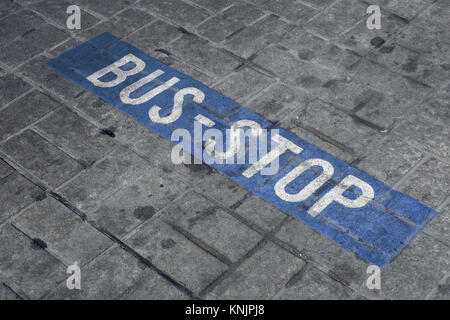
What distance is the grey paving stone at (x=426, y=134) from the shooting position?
962 cm

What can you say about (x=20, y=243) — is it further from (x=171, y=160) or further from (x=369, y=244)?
(x=369, y=244)

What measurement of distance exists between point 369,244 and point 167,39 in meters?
5.24

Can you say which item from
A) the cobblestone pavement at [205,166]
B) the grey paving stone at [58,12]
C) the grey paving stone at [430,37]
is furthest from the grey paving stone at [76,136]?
the grey paving stone at [430,37]

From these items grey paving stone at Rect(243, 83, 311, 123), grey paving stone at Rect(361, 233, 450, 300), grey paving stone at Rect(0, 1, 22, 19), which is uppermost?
grey paving stone at Rect(0, 1, 22, 19)

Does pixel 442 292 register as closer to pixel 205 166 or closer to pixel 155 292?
pixel 155 292

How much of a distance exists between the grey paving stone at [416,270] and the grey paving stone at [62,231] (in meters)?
3.35

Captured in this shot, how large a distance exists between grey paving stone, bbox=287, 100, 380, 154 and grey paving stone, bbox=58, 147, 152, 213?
232 centimetres

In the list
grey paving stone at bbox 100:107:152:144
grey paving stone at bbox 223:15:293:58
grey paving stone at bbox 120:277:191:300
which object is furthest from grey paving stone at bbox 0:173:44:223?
grey paving stone at bbox 223:15:293:58

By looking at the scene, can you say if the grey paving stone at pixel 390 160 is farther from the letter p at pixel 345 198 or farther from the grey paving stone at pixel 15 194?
the grey paving stone at pixel 15 194

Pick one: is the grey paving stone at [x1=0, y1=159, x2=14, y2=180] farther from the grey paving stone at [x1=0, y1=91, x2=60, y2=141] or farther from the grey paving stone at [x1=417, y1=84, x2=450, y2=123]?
the grey paving stone at [x1=417, y1=84, x2=450, y2=123]

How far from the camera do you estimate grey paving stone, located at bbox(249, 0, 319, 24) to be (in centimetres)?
1195

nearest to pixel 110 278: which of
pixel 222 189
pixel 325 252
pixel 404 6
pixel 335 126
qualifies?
pixel 222 189

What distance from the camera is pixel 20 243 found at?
337 inches

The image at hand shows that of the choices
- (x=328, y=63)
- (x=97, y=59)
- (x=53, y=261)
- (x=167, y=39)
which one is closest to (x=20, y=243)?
(x=53, y=261)
